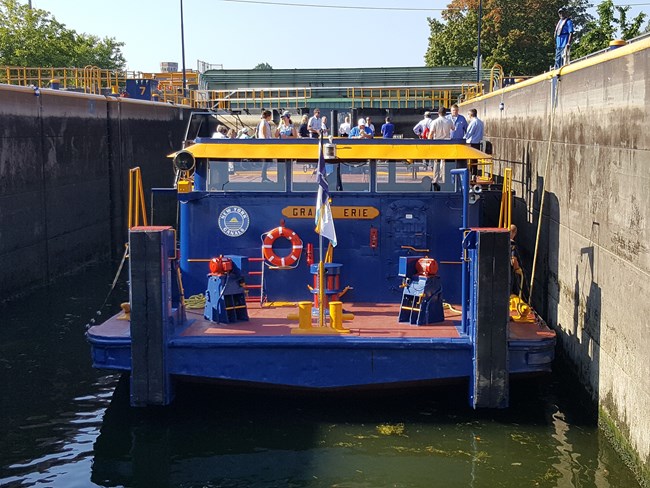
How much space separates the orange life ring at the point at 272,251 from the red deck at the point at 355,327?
0.71 meters

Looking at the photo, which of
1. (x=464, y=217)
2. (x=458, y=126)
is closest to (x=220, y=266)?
(x=464, y=217)

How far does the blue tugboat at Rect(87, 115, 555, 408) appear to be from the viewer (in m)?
10.5

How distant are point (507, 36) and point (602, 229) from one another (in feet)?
163

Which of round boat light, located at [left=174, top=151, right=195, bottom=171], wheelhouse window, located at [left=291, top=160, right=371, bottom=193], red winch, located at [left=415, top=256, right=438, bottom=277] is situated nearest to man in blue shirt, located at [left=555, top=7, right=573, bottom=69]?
wheelhouse window, located at [left=291, top=160, right=371, bottom=193]

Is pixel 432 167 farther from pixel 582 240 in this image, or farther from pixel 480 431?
pixel 480 431

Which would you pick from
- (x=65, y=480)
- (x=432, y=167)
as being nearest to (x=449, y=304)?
(x=432, y=167)

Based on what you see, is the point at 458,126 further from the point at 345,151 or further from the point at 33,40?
the point at 33,40

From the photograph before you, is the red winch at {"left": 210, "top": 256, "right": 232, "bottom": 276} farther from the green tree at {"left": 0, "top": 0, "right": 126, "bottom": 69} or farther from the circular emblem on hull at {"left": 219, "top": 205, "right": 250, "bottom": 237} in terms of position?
the green tree at {"left": 0, "top": 0, "right": 126, "bottom": 69}

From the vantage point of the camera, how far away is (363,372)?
1067 cm

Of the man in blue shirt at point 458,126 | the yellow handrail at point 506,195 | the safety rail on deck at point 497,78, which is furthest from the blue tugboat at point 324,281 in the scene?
the safety rail on deck at point 497,78

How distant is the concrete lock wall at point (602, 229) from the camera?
Result: 29.7 ft

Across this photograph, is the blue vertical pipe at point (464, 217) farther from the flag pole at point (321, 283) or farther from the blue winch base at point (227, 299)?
the blue winch base at point (227, 299)

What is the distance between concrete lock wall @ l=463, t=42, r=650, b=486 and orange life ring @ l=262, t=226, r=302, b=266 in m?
3.76

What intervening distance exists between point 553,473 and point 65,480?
5.16m
